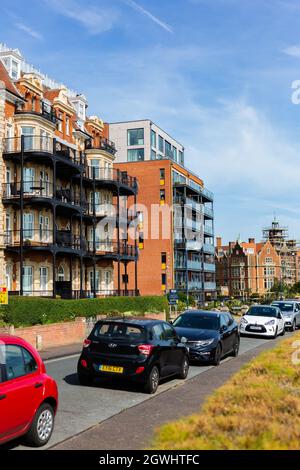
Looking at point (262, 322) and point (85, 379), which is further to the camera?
point (262, 322)

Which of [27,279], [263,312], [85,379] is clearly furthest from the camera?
[27,279]

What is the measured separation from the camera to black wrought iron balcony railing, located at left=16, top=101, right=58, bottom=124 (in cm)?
3333

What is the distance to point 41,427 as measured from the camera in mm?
7176

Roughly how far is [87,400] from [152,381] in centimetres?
150

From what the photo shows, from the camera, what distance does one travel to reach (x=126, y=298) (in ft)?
108

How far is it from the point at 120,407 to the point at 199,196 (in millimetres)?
64181

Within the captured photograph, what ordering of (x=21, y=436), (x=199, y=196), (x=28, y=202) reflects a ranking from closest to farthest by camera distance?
(x=21, y=436) → (x=28, y=202) → (x=199, y=196)

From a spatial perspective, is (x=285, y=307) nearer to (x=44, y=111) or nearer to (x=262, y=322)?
(x=262, y=322)

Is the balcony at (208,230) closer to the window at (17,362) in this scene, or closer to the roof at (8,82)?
the roof at (8,82)

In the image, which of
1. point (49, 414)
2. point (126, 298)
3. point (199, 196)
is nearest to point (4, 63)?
point (126, 298)

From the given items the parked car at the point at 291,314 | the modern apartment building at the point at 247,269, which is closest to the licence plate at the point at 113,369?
the parked car at the point at 291,314

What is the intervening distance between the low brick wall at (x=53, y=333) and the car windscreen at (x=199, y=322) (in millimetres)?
5739

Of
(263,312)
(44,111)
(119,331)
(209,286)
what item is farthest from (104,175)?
(209,286)
